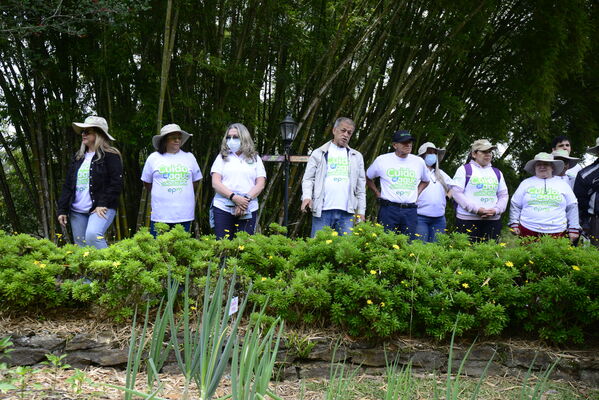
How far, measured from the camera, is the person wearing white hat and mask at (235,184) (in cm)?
321

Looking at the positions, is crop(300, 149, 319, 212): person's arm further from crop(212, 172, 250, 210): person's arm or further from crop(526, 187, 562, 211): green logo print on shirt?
crop(526, 187, 562, 211): green logo print on shirt

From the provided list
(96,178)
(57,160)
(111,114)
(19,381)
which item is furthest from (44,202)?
(19,381)

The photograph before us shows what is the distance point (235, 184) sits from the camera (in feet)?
10.7

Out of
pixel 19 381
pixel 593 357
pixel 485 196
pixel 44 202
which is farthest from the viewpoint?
pixel 44 202

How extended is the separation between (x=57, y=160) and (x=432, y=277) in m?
3.94

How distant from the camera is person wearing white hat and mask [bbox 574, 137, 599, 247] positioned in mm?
3586

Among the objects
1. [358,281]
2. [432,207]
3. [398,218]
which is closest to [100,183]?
[358,281]

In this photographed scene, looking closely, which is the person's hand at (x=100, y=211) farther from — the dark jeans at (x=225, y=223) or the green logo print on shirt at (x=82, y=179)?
the dark jeans at (x=225, y=223)

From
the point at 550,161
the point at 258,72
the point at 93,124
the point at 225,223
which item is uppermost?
the point at 258,72

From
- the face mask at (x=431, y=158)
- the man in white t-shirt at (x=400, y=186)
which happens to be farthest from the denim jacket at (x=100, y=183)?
the face mask at (x=431, y=158)

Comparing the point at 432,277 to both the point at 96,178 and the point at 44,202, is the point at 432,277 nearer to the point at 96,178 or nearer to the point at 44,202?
the point at 96,178

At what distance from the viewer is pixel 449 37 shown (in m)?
4.82

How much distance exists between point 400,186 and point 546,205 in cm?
96

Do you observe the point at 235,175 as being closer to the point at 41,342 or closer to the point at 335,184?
the point at 335,184
